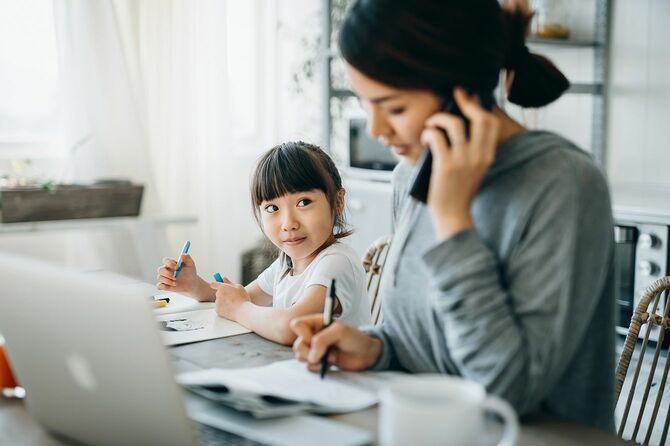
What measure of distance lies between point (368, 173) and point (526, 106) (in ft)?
8.12

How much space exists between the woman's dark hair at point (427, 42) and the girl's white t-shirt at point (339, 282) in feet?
1.84

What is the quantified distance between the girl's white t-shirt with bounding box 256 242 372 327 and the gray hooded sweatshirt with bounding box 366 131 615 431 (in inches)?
16.5

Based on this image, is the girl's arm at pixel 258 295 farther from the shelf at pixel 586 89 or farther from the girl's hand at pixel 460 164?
A: the shelf at pixel 586 89

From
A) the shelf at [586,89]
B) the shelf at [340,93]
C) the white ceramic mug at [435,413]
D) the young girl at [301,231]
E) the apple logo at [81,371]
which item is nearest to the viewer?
the white ceramic mug at [435,413]

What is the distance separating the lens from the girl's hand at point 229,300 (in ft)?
4.31

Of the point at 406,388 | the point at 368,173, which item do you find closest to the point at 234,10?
the point at 368,173

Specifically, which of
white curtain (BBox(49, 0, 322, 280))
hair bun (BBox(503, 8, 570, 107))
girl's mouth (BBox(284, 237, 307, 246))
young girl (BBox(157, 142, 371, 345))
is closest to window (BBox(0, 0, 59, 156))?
white curtain (BBox(49, 0, 322, 280))

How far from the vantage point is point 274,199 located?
58.1 inches

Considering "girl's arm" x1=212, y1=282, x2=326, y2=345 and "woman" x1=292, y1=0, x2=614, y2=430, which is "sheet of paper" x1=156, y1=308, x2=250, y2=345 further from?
"woman" x1=292, y1=0, x2=614, y2=430

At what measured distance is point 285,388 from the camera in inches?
36.1

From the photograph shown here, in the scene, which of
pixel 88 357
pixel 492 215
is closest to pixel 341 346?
A: pixel 492 215

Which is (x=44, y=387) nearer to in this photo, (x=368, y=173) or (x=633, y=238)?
(x=633, y=238)

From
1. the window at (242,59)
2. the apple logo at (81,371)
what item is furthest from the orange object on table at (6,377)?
the window at (242,59)

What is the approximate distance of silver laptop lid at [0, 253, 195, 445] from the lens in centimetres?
67
